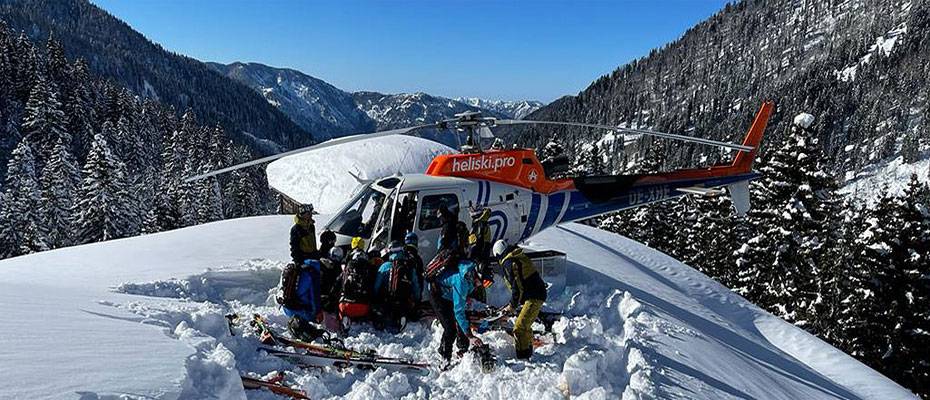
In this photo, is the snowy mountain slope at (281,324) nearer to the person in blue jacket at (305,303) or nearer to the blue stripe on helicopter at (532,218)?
the person in blue jacket at (305,303)

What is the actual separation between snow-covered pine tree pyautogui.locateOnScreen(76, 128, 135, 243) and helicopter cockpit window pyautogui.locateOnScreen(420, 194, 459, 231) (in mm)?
32640

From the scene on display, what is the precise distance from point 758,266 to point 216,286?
21.6 meters

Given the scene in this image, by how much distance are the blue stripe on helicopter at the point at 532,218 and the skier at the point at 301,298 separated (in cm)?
490

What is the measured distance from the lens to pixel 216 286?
29.9 feet

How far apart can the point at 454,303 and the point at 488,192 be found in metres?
3.80

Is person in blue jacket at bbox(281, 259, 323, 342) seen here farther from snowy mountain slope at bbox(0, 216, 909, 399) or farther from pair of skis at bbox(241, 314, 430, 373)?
snowy mountain slope at bbox(0, 216, 909, 399)

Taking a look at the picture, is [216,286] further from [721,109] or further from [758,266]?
[721,109]

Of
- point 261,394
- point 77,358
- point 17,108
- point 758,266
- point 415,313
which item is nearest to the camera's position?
point 77,358

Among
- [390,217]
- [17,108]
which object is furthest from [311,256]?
[17,108]

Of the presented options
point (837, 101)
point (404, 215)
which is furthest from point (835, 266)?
point (837, 101)

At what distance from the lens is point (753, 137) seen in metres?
13.7

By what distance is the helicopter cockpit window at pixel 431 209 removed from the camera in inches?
373

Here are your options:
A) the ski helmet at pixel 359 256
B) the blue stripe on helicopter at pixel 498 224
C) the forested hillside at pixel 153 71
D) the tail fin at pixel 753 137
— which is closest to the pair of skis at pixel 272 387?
the ski helmet at pixel 359 256

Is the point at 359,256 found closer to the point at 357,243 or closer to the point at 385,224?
the point at 357,243
